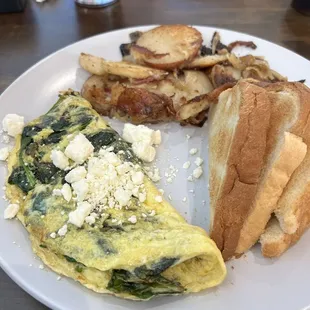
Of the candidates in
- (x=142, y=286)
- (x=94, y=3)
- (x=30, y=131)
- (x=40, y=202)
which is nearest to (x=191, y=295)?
(x=142, y=286)

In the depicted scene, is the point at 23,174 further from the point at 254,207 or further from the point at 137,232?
the point at 254,207

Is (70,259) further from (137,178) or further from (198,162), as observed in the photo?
(198,162)

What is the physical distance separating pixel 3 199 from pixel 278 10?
94.1 inches

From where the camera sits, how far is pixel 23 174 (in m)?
1.80

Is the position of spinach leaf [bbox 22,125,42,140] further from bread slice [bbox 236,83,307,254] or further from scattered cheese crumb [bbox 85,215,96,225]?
bread slice [bbox 236,83,307,254]

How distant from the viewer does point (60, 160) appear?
1.75 m

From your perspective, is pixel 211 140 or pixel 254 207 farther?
pixel 211 140

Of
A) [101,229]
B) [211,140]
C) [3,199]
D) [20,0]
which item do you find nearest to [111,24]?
[20,0]

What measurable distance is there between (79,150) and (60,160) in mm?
87

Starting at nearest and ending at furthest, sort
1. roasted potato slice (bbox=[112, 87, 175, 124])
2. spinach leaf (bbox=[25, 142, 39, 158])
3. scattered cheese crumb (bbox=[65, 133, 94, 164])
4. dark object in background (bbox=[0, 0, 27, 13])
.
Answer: scattered cheese crumb (bbox=[65, 133, 94, 164]) → spinach leaf (bbox=[25, 142, 39, 158]) → roasted potato slice (bbox=[112, 87, 175, 124]) → dark object in background (bbox=[0, 0, 27, 13])

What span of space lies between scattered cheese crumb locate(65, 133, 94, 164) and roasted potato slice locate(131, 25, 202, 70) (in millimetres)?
658

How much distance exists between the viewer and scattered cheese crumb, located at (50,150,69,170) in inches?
69.1

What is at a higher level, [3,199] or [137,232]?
[137,232]

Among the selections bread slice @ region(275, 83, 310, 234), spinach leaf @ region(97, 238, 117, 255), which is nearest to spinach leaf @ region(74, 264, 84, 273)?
spinach leaf @ region(97, 238, 117, 255)
